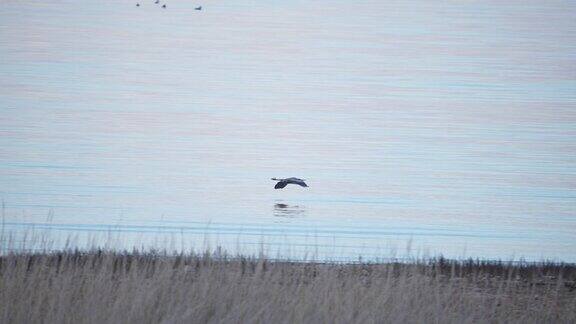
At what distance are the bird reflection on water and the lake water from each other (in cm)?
9

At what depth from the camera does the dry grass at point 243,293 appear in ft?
35.4

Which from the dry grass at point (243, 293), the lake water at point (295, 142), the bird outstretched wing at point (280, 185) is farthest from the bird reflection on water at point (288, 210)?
the dry grass at point (243, 293)

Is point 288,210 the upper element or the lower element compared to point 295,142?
lower

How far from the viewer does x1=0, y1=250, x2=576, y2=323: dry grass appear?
10.8 m

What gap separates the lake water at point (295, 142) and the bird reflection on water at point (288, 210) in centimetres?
9

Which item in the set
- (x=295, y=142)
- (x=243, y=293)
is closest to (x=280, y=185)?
(x=295, y=142)

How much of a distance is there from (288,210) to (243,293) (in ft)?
32.0

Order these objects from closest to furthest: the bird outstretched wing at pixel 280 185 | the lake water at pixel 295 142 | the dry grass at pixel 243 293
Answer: the dry grass at pixel 243 293, the lake water at pixel 295 142, the bird outstretched wing at pixel 280 185

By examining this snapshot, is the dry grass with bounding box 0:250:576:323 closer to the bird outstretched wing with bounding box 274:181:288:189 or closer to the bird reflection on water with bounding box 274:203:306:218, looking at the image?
the bird reflection on water with bounding box 274:203:306:218

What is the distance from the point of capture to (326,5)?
148m

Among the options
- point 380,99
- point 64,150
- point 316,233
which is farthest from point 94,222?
point 380,99

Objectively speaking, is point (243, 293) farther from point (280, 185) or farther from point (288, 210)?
point (280, 185)

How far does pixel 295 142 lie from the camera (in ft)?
115

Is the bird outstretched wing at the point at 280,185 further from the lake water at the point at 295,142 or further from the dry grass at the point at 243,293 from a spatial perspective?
the dry grass at the point at 243,293
